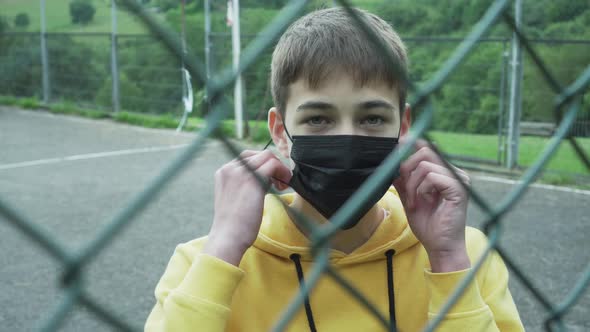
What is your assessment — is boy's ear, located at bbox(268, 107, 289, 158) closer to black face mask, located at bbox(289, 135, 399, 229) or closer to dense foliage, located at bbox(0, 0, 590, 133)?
black face mask, located at bbox(289, 135, 399, 229)

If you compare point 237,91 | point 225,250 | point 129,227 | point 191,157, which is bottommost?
point 237,91

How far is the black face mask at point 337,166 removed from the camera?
1433 millimetres

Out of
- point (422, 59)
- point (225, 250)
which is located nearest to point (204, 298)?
→ point (225, 250)

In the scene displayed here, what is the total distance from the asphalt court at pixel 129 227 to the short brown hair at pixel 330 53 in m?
0.52

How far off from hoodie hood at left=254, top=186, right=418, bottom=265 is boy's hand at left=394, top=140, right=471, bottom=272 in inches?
8.0

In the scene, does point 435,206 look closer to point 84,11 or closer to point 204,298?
point 204,298

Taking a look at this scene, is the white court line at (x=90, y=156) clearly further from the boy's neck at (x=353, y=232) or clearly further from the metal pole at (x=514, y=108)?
the boy's neck at (x=353, y=232)

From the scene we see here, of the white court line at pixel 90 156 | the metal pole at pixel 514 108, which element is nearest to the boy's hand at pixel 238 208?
the metal pole at pixel 514 108

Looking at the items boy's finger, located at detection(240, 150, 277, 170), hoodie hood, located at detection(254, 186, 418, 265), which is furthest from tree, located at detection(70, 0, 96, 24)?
boy's finger, located at detection(240, 150, 277, 170)

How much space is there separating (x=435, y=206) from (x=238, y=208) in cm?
45

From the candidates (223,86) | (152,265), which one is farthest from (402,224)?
(152,265)

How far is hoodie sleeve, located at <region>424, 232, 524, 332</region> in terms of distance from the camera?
1.43 m

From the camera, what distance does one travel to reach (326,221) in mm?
1681

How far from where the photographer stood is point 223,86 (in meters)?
0.73
